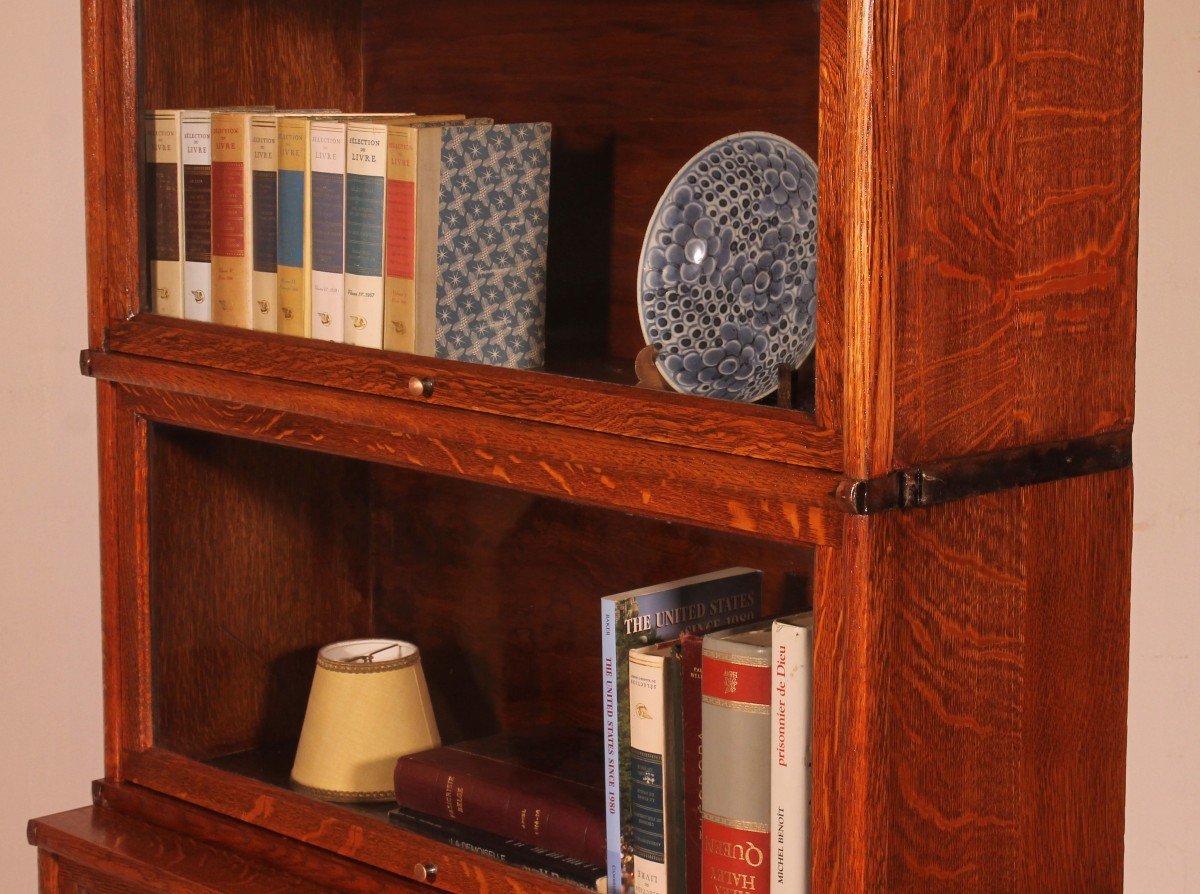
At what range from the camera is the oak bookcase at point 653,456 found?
1.05 m

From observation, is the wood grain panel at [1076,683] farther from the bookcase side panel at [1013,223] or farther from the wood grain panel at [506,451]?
the wood grain panel at [506,451]

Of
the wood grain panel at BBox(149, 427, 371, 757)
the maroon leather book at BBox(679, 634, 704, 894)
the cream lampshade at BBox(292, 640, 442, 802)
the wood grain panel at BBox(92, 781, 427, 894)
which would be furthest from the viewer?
the wood grain panel at BBox(149, 427, 371, 757)

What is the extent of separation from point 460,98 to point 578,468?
57 cm

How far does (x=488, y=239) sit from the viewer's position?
1.36 m

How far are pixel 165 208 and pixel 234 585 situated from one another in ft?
1.32

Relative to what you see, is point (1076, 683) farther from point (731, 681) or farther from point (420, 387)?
point (420, 387)

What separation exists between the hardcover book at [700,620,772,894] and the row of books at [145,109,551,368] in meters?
0.29

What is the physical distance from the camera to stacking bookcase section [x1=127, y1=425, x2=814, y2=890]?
1.61 meters

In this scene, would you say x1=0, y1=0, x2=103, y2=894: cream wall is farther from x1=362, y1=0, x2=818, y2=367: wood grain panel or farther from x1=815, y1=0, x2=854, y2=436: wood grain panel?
x1=815, y1=0, x2=854, y2=436: wood grain panel

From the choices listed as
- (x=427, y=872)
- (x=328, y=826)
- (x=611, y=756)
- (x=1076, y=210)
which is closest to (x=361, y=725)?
(x=328, y=826)

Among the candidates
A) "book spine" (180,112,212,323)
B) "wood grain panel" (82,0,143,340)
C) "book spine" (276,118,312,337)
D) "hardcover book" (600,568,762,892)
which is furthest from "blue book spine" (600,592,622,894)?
"wood grain panel" (82,0,143,340)

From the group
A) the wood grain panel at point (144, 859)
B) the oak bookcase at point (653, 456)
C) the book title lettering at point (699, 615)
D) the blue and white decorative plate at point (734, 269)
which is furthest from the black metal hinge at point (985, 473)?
the wood grain panel at point (144, 859)

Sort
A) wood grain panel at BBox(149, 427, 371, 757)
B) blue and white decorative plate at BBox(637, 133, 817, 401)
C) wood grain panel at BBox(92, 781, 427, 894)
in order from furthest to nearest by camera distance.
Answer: wood grain panel at BBox(149, 427, 371, 757) → wood grain panel at BBox(92, 781, 427, 894) → blue and white decorative plate at BBox(637, 133, 817, 401)

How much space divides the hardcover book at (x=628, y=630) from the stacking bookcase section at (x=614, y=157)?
166mm
